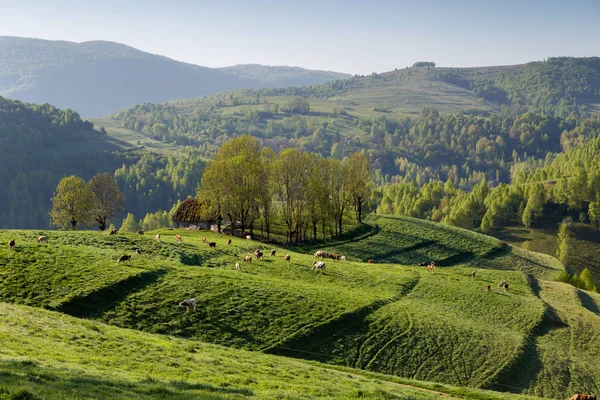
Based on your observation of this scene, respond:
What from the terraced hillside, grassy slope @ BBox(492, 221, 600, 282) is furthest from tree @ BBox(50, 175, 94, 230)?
grassy slope @ BBox(492, 221, 600, 282)

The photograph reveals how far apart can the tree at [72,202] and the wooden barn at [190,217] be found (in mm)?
20987

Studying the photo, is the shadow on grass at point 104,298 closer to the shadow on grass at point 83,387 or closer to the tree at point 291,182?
the shadow on grass at point 83,387

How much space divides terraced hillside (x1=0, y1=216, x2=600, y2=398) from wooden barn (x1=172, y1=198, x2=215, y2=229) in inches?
1481

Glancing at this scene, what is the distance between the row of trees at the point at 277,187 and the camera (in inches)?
3748

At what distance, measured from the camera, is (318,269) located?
65.6 m

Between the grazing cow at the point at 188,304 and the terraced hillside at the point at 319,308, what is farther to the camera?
the grazing cow at the point at 188,304

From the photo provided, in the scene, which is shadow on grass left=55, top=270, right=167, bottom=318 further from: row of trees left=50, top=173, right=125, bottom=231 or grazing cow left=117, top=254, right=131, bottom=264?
row of trees left=50, top=173, right=125, bottom=231

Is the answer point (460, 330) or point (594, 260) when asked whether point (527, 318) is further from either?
point (594, 260)

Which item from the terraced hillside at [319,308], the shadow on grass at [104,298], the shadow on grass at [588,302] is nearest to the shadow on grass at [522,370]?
the terraced hillside at [319,308]

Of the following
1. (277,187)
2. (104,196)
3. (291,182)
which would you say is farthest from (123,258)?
(104,196)

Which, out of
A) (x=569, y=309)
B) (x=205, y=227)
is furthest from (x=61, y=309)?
(x=205, y=227)

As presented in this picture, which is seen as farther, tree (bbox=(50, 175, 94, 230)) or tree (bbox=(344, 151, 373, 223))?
tree (bbox=(344, 151, 373, 223))

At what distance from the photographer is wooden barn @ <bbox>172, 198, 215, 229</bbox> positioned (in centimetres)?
10938

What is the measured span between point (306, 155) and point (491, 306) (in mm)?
54213
